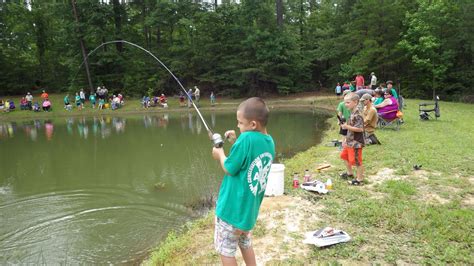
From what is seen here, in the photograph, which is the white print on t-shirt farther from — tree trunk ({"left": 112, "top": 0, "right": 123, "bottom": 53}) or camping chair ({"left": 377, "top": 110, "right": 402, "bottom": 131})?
tree trunk ({"left": 112, "top": 0, "right": 123, "bottom": 53})

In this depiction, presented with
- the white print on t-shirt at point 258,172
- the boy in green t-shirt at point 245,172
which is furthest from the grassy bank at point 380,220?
the white print on t-shirt at point 258,172

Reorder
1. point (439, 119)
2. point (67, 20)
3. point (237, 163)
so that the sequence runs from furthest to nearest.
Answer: point (67, 20), point (439, 119), point (237, 163)

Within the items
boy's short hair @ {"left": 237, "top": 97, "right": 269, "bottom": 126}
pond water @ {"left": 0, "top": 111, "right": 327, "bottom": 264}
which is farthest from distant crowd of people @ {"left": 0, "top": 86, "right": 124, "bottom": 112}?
boy's short hair @ {"left": 237, "top": 97, "right": 269, "bottom": 126}

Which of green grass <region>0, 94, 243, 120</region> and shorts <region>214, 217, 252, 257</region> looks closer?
shorts <region>214, 217, 252, 257</region>

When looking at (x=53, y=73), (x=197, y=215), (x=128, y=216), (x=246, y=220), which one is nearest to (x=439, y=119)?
(x=197, y=215)

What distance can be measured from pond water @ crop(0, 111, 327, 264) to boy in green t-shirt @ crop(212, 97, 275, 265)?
3077mm

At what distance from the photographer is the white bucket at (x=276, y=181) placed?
5770 millimetres

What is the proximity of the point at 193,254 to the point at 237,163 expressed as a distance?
222 cm

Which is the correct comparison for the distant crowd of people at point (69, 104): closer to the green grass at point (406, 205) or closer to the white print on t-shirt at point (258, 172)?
the green grass at point (406, 205)

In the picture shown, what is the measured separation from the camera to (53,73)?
35.3m

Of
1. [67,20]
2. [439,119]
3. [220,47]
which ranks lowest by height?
[439,119]

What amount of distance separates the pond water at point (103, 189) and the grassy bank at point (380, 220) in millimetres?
1056

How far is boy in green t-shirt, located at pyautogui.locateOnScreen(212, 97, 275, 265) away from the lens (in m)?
2.60

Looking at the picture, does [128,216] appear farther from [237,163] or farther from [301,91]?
[301,91]
